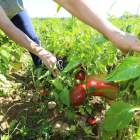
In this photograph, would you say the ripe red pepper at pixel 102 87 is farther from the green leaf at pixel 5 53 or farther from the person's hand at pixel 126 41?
the green leaf at pixel 5 53

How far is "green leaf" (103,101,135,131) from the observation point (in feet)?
2.19

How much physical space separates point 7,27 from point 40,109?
2.33ft

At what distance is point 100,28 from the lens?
2.66ft

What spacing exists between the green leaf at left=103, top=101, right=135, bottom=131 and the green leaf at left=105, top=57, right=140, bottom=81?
6.0 inches

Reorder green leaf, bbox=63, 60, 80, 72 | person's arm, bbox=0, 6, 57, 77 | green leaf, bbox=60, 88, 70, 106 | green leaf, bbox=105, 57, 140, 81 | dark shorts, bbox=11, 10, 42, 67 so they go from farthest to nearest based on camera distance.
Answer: dark shorts, bbox=11, 10, 42, 67, person's arm, bbox=0, 6, 57, 77, green leaf, bbox=60, 88, 70, 106, green leaf, bbox=63, 60, 80, 72, green leaf, bbox=105, 57, 140, 81

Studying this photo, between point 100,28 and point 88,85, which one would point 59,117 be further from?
point 100,28

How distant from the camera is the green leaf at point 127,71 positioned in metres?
0.64

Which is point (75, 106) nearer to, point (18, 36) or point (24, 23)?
point (18, 36)

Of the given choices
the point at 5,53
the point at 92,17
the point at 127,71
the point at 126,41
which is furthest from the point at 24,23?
the point at 127,71

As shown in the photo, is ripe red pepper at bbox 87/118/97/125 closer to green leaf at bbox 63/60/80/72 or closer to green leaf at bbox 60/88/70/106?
green leaf at bbox 60/88/70/106

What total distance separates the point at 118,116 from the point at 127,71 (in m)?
0.20

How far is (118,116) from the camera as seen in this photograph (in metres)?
0.70

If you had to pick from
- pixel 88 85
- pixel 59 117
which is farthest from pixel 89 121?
pixel 88 85

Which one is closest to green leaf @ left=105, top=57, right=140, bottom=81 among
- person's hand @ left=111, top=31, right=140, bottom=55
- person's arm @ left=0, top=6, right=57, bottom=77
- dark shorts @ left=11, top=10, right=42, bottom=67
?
person's hand @ left=111, top=31, right=140, bottom=55
